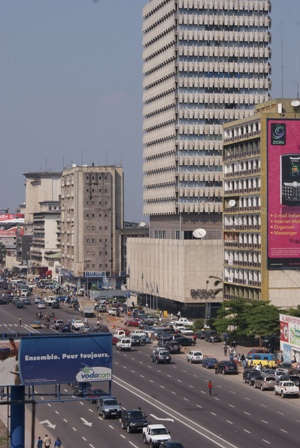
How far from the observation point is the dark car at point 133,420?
8300 cm

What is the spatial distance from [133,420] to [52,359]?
24126 mm

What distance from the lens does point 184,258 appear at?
178 m

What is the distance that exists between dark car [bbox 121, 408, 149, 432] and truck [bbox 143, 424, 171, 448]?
157 inches

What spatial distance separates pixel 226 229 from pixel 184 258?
55.4ft

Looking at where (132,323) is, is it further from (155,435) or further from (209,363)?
(155,435)

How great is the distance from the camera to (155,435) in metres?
77.1

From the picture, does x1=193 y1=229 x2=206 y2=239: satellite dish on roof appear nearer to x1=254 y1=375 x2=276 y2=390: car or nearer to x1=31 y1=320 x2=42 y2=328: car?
x1=31 y1=320 x2=42 y2=328: car

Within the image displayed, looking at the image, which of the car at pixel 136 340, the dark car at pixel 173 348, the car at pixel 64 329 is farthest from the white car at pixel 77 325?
the dark car at pixel 173 348

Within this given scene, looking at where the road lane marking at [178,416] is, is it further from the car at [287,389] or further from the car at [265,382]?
the car at [265,382]

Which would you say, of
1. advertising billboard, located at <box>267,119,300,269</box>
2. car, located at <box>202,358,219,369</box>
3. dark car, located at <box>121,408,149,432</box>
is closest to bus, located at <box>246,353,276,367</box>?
car, located at <box>202,358,219,369</box>

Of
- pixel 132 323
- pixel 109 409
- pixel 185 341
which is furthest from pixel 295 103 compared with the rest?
pixel 109 409

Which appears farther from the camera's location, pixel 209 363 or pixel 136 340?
pixel 136 340

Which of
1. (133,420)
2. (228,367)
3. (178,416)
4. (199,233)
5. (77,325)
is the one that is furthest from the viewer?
(199,233)

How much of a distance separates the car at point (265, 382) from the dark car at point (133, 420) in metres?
21.0
